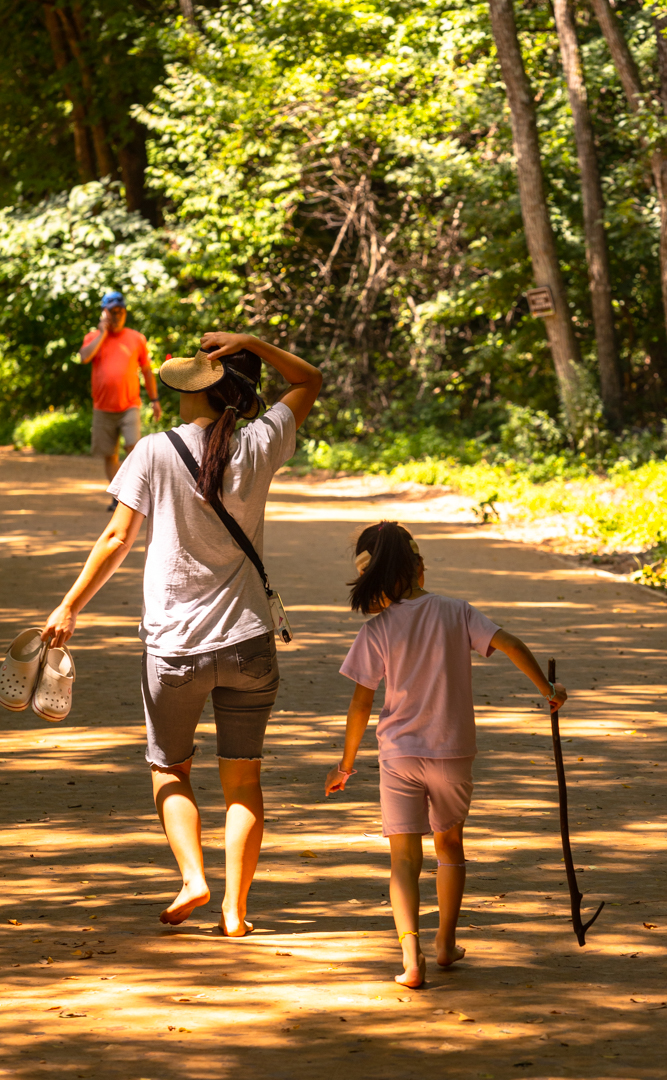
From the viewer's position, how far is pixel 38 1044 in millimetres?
3164

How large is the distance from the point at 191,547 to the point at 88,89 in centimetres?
2478

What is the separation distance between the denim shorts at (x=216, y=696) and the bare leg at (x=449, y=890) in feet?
2.27

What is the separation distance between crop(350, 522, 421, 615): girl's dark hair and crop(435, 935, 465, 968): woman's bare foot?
1.01 meters

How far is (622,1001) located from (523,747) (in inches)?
128

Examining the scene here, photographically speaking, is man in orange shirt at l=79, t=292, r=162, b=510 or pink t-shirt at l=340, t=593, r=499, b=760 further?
man in orange shirt at l=79, t=292, r=162, b=510

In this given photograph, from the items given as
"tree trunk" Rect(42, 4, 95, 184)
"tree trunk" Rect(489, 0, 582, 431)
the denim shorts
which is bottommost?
the denim shorts

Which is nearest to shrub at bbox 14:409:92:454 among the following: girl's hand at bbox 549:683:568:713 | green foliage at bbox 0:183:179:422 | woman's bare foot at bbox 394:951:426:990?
green foliage at bbox 0:183:179:422

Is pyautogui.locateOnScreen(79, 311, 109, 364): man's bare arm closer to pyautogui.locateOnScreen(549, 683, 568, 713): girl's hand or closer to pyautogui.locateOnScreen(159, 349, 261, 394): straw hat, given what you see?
pyautogui.locateOnScreen(159, 349, 261, 394): straw hat

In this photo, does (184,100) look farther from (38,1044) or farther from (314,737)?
(38,1044)

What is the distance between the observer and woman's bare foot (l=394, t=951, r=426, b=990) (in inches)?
142

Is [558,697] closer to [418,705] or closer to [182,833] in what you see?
[418,705]

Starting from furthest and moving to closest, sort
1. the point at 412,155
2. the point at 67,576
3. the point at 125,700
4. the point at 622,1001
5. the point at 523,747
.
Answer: the point at 412,155
the point at 67,576
the point at 125,700
the point at 523,747
the point at 622,1001

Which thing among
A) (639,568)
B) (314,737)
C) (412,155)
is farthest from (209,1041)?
(412,155)

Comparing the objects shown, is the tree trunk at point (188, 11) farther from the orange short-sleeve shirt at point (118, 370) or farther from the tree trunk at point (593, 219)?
the orange short-sleeve shirt at point (118, 370)
